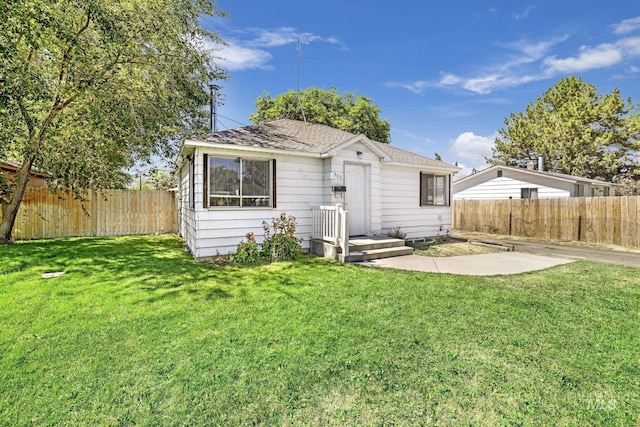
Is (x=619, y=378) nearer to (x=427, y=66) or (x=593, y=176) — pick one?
(x=427, y=66)

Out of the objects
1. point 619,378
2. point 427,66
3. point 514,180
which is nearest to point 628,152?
point 514,180

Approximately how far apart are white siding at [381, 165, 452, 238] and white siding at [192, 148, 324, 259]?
254cm

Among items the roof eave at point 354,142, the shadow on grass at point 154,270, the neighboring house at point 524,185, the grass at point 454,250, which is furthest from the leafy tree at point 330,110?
the shadow on grass at point 154,270

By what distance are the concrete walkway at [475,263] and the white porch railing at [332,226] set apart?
72cm

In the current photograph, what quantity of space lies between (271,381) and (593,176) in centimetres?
2915

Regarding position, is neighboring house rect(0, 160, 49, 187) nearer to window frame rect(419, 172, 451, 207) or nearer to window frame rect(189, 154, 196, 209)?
window frame rect(189, 154, 196, 209)

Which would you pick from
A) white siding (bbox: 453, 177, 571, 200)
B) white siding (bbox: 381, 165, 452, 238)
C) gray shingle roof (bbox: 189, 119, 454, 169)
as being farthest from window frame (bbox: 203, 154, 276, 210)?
white siding (bbox: 453, 177, 571, 200)

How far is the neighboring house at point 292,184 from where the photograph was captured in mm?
7215

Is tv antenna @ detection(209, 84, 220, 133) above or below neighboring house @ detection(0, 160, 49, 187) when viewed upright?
above

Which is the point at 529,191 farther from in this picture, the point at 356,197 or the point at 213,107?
the point at 213,107

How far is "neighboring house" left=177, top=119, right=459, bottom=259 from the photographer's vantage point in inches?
284

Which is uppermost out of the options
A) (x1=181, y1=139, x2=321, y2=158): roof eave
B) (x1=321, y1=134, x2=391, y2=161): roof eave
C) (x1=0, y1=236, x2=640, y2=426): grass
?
(x1=321, y1=134, x2=391, y2=161): roof eave

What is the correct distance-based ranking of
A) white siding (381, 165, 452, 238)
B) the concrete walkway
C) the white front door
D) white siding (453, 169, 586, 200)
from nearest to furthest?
the concrete walkway → the white front door → white siding (381, 165, 452, 238) → white siding (453, 169, 586, 200)

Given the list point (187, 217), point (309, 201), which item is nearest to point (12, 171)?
point (187, 217)
